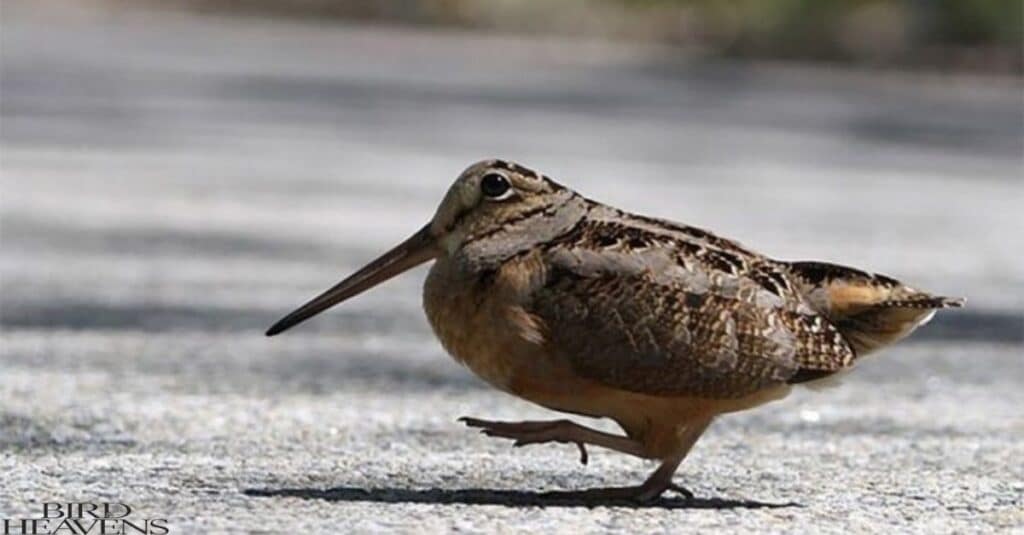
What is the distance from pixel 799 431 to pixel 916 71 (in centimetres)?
2058

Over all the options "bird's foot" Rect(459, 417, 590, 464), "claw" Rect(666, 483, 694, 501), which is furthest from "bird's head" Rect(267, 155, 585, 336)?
"claw" Rect(666, 483, 694, 501)

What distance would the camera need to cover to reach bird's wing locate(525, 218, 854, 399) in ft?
15.3

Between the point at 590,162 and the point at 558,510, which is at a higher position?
the point at 590,162

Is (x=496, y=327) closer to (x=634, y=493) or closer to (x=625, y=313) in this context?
(x=625, y=313)

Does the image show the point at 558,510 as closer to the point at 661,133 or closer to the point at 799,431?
the point at 799,431

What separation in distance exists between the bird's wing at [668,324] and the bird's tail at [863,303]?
5.0 inches

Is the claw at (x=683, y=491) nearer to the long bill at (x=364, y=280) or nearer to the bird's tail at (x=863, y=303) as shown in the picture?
the bird's tail at (x=863, y=303)

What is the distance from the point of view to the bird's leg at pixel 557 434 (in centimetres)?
477

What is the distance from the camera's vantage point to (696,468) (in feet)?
18.5

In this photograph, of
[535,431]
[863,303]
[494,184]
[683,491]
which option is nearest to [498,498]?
[535,431]

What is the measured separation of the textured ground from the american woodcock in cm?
23

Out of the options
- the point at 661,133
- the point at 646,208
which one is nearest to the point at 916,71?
the point at 661,133

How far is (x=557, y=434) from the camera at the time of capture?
4805mm

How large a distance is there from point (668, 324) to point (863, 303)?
1.51 feet
